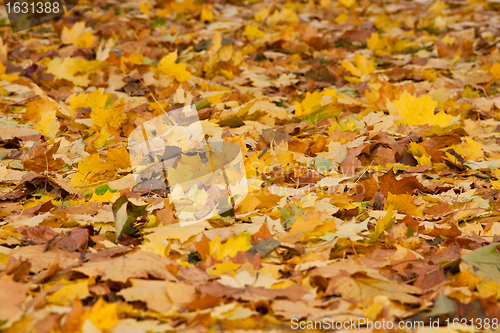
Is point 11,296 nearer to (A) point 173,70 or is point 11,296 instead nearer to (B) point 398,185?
(B) point 398,185

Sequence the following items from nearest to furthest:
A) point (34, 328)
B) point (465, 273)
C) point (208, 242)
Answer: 1. point (34, 328)
2. point (465, 273)
3. point (208, 242)

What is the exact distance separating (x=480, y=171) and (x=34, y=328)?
70.4 inches

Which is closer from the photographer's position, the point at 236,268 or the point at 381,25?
the point at 236,268

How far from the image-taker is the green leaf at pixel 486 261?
4.17ft

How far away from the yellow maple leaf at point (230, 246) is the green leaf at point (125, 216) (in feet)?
0.90

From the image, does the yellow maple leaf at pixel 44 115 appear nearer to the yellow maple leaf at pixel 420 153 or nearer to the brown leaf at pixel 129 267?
the brown leaf at pixel 129 267

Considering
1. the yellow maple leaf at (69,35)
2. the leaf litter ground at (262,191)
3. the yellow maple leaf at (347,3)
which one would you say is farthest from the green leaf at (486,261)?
the yellow maple leaf at (347,3)

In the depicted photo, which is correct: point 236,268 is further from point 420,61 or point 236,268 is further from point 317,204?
point 420,61

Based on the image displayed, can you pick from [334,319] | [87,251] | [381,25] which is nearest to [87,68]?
[87,251]

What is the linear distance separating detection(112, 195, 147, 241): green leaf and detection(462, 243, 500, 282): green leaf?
3.20 feet

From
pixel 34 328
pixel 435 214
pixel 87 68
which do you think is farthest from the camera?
pixel 87 68

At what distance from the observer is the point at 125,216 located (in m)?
1.45

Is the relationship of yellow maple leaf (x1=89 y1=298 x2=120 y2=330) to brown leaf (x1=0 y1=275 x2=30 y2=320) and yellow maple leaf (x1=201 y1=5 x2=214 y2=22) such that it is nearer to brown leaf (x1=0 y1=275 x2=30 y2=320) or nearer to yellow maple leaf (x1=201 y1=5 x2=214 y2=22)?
brown leaf (x1=0 y1=275 x2=30 y2=320)

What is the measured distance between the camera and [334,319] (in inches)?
43.2
